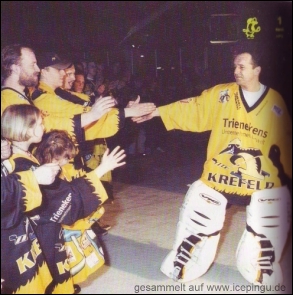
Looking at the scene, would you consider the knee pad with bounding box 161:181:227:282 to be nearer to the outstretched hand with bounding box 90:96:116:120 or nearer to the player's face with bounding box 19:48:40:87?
the outstretched hand with bounding box 90:96:116:120

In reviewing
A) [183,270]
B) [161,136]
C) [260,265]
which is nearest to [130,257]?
[183,270]

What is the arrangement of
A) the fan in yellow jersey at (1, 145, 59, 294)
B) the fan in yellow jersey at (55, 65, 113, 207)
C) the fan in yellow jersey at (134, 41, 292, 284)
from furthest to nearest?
the fan in yellow jersey at (55, 65, 113, 207)
the fan in yellow jersey at (134, 41, 292, 284)
the fan in yellow jersey at (1, 145, 59, 294)

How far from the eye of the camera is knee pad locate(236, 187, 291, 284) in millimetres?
2447

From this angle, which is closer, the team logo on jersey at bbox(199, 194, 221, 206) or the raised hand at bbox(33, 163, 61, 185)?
the raised hand at bbox(33, 163, 61, 185)

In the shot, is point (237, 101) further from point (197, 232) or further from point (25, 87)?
point (25, 87)

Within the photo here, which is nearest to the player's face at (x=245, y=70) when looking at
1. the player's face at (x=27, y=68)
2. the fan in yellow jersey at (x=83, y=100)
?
the fan in yellow jersey at (x=83, y=100)

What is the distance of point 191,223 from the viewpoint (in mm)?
2541

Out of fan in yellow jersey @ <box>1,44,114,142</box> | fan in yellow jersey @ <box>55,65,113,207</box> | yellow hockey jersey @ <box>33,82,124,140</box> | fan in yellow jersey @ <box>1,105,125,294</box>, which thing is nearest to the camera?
fan in yellow jersey @ <box>1,105,125,294</box>

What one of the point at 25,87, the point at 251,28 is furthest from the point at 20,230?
the point at 251,28

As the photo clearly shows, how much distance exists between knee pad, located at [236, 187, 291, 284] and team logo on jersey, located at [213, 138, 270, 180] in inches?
4.2

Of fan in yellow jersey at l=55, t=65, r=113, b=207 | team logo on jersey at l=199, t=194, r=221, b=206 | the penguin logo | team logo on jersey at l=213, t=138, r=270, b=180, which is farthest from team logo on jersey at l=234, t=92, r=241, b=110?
fan in yellow jersey at l=55, t=65, r=113, b=207

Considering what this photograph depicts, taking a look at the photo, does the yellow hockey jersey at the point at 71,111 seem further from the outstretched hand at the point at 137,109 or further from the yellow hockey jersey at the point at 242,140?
the yellow hockey jersey at the point at 242,140

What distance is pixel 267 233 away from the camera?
246 centimetres

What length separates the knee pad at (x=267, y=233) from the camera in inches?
96.3
